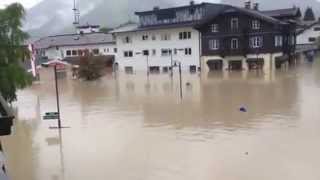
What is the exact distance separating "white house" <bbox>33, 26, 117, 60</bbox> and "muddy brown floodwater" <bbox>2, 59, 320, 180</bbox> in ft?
107

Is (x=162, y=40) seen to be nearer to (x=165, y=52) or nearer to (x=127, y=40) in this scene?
(x=165, y=52)

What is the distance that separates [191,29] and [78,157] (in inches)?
1574

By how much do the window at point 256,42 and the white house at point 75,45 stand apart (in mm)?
20748

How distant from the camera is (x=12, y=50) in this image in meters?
19.0

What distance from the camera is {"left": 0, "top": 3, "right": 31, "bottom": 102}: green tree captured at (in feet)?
54.5

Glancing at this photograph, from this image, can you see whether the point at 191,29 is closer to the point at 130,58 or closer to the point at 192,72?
the point at 192,72

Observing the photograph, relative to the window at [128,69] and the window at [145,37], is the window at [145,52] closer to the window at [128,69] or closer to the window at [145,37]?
the window at [145,37]

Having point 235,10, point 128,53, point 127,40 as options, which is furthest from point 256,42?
point 127,40

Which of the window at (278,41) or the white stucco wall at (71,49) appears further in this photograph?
the white stucco wall at (71,49)

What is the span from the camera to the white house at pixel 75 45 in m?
67.2

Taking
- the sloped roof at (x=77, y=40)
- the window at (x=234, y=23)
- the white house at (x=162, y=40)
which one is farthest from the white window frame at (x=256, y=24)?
the sloped roof at (x=77, y=40)

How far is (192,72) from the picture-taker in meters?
54.3

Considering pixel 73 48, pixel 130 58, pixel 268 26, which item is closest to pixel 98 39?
pixel 73 48

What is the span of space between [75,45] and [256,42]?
28228 millimetres
